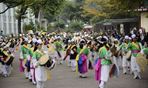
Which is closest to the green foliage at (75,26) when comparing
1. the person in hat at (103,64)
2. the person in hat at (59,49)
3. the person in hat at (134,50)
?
the person in hat at (59,49)

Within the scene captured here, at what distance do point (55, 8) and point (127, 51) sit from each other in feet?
50.0

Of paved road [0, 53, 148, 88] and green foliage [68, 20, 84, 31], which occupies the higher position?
paved road [0, 53, 148, 88]

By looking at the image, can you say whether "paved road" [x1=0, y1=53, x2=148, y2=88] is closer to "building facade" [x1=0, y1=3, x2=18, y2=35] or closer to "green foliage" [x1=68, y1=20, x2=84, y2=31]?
"building facade" [x1=0, y1=3, x2=18, y2=35]

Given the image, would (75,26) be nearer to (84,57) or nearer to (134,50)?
(84,57)

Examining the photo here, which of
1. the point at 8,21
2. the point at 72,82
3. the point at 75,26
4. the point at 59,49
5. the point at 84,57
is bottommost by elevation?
the point at 75,26

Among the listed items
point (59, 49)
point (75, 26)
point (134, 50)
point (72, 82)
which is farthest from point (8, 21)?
point (134, 50)

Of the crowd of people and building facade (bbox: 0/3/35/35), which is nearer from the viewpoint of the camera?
the crowd of people

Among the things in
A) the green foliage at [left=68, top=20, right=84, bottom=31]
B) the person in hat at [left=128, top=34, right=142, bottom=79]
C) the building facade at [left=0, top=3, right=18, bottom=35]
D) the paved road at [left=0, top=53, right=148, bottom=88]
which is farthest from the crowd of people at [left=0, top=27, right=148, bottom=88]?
the green foliage at [left=68, top=20, right=84, bottom=31]

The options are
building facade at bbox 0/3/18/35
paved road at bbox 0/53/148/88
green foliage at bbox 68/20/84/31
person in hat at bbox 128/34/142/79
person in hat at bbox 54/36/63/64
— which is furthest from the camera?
green foliage at bbox 68/20/84/31

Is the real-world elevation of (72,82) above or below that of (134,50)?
below

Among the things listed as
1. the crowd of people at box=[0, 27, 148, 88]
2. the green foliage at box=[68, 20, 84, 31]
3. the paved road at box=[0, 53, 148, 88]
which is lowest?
the green foliage at box=[68, 20, 84, 31]

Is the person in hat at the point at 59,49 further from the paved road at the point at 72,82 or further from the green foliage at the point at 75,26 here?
the green foliage at the point at 75,26

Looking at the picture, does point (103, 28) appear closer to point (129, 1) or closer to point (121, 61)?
point (129, 1)

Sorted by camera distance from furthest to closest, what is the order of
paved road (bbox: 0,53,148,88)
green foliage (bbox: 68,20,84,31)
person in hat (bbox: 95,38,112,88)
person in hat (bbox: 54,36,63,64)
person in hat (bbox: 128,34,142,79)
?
1. green foliage (bbox: 68,20,84,31)
2. person in hat (bbox: 54,36,63,64)
3. person in hat (bbox: 128,34,142,79)
4. paved road (bbox: 0,53,148,88)
5. person in hat (bbox: 95,38,112,88)
